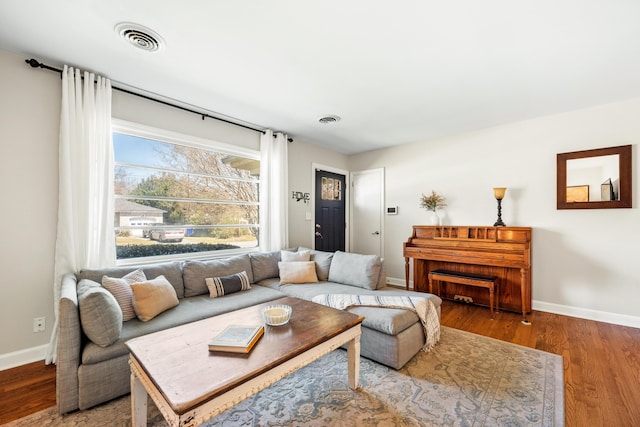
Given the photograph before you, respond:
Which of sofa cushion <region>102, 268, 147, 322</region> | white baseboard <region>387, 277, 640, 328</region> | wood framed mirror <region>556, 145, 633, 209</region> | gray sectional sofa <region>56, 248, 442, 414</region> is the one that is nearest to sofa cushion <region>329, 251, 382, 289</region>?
gray sectional sofa <region>56, 248, 442, 414</region>

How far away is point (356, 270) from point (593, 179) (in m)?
2.90

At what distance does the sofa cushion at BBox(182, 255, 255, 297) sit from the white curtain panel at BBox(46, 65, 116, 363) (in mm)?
683

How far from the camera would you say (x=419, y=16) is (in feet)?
5.69

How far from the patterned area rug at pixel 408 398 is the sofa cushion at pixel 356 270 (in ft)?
2.80

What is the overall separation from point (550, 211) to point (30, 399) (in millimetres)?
5165

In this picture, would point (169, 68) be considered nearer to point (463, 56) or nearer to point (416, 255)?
point (463, 56)

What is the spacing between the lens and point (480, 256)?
11.1 feet

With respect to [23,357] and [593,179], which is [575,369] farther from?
[23,357]

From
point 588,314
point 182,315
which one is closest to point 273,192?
point 182,315

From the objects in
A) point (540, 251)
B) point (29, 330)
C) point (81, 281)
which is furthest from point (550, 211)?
point (29, 330)

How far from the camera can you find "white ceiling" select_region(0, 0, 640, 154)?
1692 millimetres

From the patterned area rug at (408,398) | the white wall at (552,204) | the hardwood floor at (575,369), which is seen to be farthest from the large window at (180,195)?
the white wall at (552,204)

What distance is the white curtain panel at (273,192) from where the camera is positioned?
12.8 feet

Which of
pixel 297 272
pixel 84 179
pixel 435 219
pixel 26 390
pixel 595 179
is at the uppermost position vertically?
pixel 595 179
